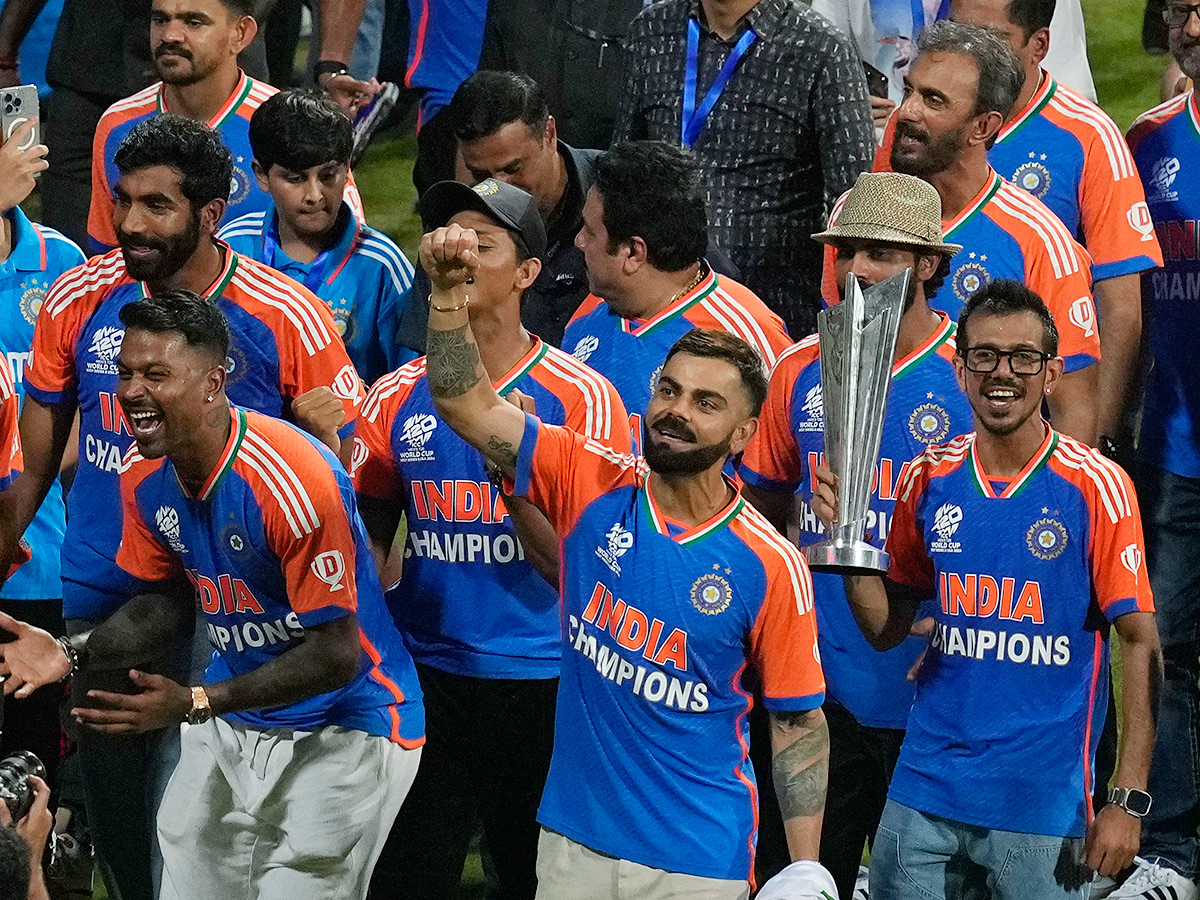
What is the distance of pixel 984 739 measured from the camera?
533 centimetres

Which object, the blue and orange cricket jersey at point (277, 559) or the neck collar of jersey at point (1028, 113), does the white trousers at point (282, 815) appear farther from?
the neck collar of jersey at point (1028, 113)

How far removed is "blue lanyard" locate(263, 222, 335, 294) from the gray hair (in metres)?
1.89

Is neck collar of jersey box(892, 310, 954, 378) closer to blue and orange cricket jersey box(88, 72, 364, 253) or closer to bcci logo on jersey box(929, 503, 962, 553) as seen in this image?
bcci logo on jersey box(929, 503, 962, 553)

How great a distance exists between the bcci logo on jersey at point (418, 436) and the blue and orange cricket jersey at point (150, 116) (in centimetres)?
144

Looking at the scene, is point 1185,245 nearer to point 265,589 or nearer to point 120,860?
point 265,589

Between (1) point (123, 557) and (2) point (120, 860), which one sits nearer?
(1) point (123, 557)

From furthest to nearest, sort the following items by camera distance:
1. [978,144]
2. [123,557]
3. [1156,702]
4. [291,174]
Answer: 1. [291,174]
2. [978,144]
3. [123,557]
4. [1156,702]

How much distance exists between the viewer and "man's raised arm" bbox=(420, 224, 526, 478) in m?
4.59

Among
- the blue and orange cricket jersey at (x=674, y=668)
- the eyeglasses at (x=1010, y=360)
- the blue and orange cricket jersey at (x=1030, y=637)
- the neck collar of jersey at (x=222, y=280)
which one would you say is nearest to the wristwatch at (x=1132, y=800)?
the blue and orange cricket jersey at (x=1030, y=637)

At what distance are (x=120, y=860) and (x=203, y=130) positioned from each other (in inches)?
80.9

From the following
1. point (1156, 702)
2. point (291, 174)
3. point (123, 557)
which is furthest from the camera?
point (291, 174)

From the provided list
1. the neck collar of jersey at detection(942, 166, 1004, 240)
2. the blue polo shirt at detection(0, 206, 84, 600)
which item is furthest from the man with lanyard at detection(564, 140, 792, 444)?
the blue polo shirt at detection(0, 206, 84, 600)

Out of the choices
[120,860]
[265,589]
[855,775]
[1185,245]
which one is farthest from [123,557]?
[1185,245]

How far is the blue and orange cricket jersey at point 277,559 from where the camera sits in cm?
538
